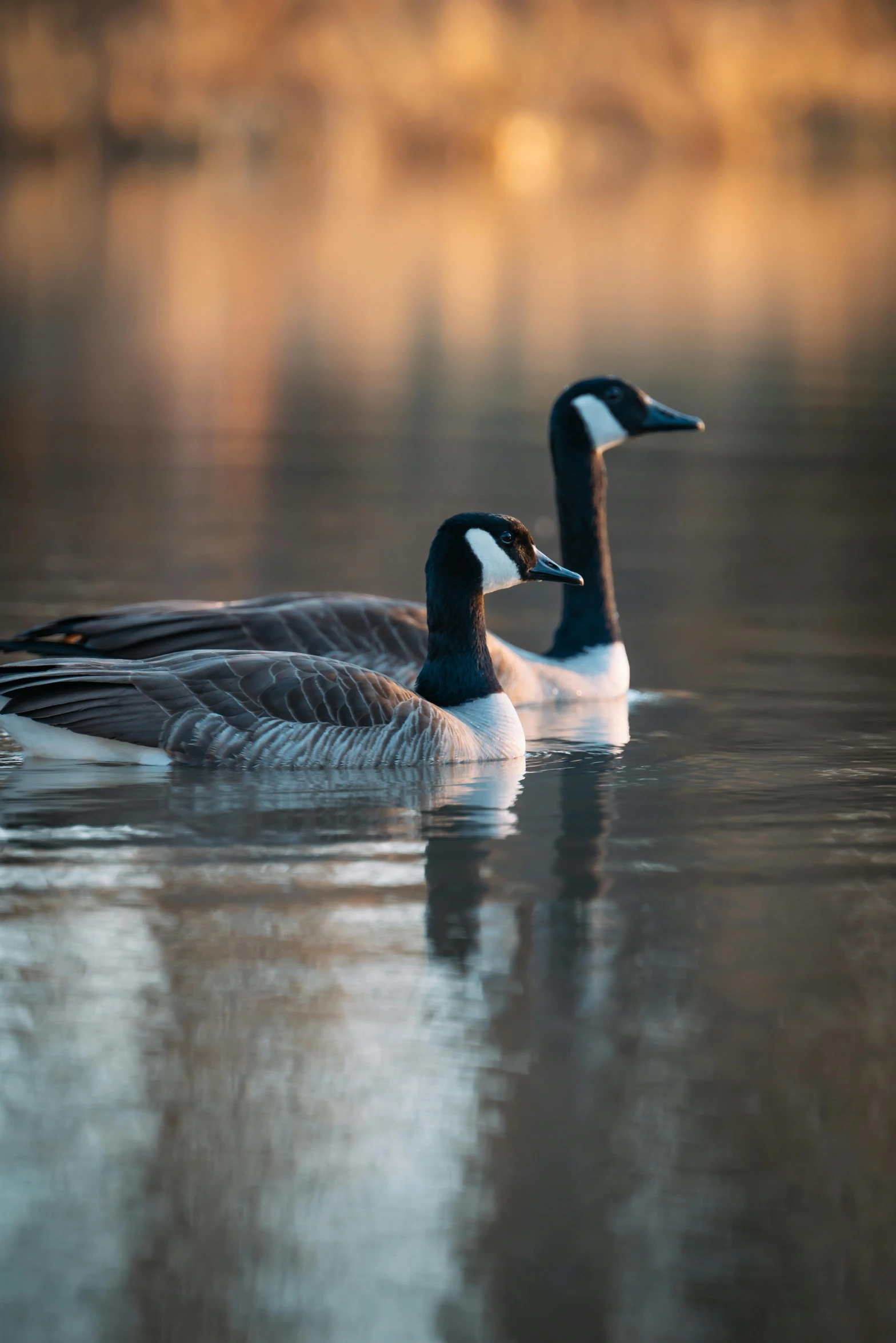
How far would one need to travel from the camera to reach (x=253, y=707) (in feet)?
24.7

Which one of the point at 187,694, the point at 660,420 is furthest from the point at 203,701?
the point at 660,420

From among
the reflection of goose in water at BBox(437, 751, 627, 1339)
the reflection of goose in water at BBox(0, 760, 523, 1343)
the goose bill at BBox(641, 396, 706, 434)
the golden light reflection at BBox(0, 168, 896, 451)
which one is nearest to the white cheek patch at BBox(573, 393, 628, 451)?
the goose bill at BBox(641, 396, 706, 434)

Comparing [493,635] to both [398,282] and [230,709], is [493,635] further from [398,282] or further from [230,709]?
[398,282]

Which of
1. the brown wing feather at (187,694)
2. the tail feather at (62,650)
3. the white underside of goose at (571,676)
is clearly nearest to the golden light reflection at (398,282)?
the white underside of goose at (571,676)

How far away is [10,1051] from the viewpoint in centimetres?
501

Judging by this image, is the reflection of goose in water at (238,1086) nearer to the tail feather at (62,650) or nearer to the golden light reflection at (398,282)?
the tail feather at (62,650)

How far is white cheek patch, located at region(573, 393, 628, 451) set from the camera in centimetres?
1029

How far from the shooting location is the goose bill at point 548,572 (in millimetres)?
8195

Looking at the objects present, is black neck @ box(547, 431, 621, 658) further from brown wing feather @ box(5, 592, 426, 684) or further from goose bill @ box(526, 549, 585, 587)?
goose bill @ box(526, 549, 585, 587)

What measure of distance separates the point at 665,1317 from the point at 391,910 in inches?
89.7

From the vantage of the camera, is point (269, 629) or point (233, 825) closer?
point (233, 825)

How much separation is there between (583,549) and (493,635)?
32.6 inches

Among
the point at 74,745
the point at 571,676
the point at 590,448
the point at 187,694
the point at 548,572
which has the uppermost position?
the point at 590,448

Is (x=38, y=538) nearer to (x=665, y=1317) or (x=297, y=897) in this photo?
(x=297, y=897)
